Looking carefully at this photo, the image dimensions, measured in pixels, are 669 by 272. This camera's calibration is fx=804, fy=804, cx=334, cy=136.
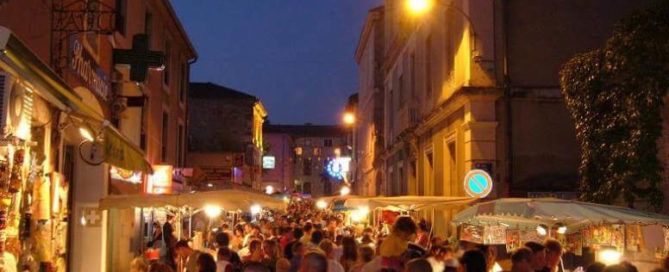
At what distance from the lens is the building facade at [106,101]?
1131 centimetres

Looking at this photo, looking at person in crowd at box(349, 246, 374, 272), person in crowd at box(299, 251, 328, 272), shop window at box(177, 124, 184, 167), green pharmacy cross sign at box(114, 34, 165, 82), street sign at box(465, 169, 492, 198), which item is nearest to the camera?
person in crowd at box(299, 251, 328, 272)

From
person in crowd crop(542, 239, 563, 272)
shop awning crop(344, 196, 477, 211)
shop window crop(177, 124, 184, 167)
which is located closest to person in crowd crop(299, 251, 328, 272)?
person in crowd crop(542, 239, 563, 272)

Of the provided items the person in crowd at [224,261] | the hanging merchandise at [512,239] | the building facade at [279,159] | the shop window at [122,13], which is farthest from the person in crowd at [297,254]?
the building facade at [279,159]

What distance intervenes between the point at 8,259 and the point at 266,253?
15.2ft

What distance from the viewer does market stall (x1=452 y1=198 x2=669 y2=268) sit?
974 cm

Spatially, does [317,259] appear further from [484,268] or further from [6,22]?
[6,22]

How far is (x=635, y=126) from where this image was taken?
13742mm

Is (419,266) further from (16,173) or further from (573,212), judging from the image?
(16,173)

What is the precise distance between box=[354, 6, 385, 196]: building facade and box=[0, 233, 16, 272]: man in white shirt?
3313 centimetres

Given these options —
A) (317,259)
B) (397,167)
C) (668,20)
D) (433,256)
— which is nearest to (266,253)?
(433,256)

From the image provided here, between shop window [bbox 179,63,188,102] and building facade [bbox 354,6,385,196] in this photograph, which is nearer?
shop window [bbox 179,63,188,102]

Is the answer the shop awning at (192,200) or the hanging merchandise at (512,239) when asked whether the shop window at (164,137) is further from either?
the hanging merchandise at (512,239)

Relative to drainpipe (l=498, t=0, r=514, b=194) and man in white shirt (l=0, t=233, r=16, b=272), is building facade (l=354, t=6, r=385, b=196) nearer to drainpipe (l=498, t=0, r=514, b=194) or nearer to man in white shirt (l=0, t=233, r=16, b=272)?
drainpipe (l=498, t=0, r=514, b=194)

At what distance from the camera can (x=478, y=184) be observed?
16.8 m
